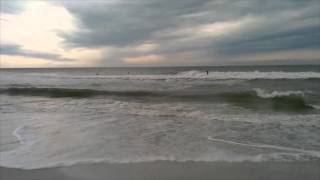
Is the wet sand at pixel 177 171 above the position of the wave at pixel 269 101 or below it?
below

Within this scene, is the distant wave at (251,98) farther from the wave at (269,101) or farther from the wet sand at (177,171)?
the wet sand at (177,171)

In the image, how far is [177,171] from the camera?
427 centimetres

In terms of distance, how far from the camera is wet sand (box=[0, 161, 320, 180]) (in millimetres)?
4082

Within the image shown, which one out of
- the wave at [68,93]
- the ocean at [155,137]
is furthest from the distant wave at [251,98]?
the ocean at [155,137]

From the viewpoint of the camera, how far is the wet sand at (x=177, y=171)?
13.4 feet

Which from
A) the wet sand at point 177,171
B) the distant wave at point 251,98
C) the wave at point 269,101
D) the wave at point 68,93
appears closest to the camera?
the wet sand at point 177,171

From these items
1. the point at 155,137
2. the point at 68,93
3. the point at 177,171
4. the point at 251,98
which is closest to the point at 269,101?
the point at 251,98

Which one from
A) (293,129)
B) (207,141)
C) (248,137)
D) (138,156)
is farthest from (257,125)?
(138,156)

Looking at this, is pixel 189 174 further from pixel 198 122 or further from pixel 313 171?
pixel 198 122

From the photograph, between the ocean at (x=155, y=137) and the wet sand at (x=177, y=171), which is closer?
the wet sand at (x=177, y=171)

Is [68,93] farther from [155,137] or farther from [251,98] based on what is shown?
[155,137]

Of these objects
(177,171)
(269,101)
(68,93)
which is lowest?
(177,171)

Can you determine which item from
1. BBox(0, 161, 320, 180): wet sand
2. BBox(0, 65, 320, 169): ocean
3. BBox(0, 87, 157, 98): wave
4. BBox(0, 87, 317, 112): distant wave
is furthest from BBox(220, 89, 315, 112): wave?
BBox(0, 161, 320, 180): wet sand

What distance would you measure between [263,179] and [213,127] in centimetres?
345
